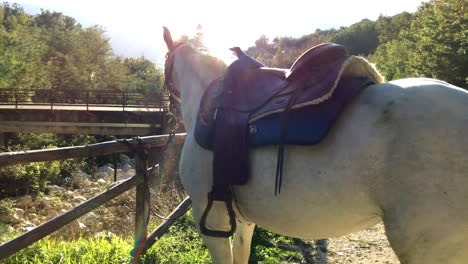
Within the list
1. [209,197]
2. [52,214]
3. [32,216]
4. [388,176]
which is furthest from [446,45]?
[32,216]

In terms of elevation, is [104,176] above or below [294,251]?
below

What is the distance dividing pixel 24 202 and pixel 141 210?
46.4 ft

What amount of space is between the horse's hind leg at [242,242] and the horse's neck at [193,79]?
1026mm

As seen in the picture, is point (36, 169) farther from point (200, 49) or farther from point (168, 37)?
point (200, 49)

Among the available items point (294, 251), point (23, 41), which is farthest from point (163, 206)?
point (23, 41)

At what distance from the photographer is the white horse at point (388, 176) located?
1.65 metres

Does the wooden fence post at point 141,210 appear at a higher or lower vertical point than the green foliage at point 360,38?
lower

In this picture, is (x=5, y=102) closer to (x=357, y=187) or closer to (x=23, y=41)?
(x=23, y=41)

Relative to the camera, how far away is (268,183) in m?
2.10

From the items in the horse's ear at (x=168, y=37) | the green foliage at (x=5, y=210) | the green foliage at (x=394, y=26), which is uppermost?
the green foliage at (x=394, y=26)

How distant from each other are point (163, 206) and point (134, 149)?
345 cm

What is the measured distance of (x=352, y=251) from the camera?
14.9 feet

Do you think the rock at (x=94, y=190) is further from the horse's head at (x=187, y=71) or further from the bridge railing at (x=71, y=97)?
the horse's head at (x=187, y=71)

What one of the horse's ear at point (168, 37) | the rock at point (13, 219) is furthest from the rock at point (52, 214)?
the horse's ear at point (168, 37)
